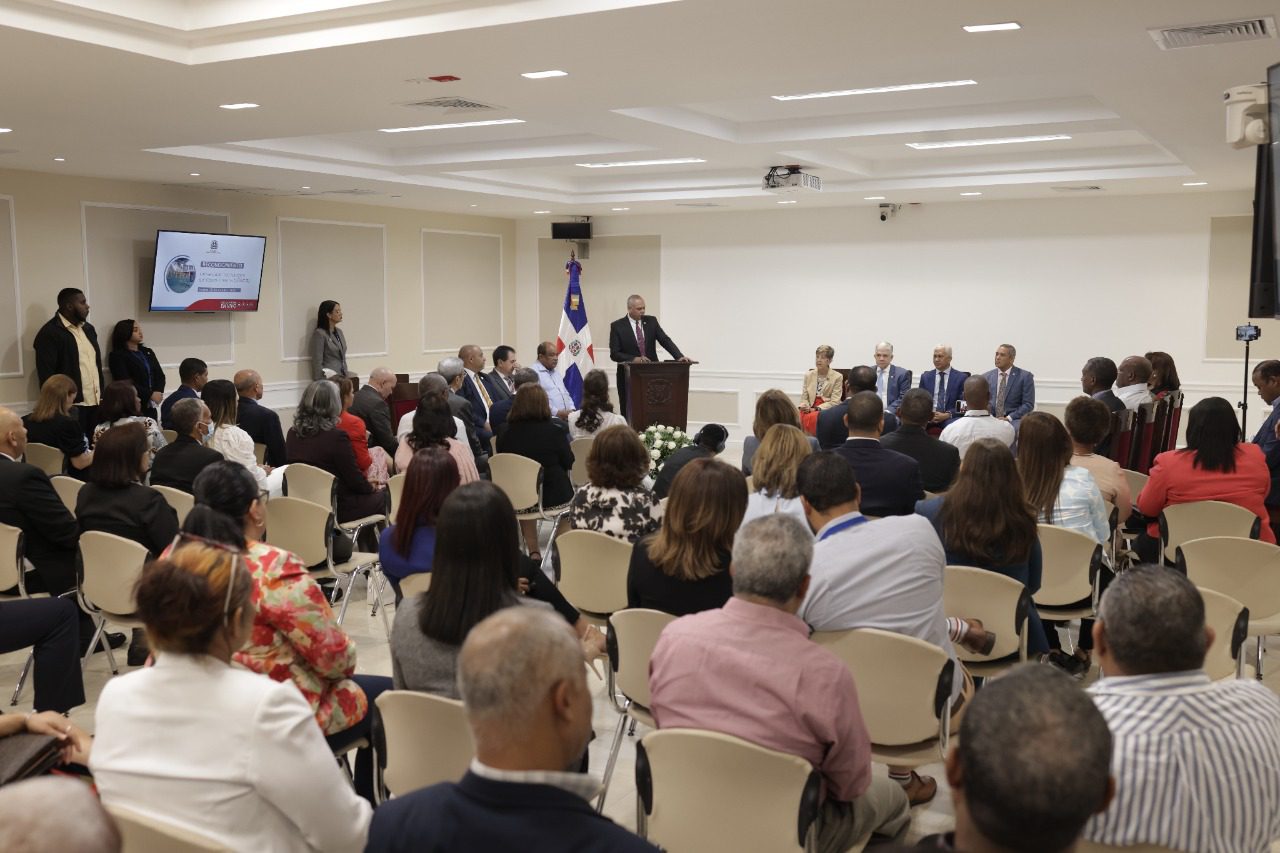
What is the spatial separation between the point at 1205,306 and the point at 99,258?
457 inches

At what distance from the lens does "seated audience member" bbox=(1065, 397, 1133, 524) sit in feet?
17.3

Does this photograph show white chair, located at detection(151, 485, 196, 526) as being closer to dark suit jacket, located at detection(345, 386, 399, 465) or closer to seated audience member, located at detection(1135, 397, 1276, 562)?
dark suit jacket, located at detection(345, 386, 399, 465)

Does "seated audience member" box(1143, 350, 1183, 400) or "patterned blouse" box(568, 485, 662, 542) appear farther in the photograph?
"seated audience member" box(1143, 350, 1183, 400)

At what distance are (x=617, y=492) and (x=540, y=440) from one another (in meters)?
2.44

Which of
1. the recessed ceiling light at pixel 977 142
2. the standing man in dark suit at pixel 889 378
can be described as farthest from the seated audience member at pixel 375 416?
the standing man in dark suit at pixel 889 378

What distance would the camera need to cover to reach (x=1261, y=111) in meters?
5.05

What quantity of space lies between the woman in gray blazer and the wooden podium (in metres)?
3.72

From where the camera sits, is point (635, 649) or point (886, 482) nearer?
point (635, 649)

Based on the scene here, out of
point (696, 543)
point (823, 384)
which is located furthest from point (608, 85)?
point (823, 384)

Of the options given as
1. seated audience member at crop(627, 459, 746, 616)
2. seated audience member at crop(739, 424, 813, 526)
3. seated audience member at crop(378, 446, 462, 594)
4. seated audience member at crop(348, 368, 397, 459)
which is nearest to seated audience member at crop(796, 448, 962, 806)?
seated audience member at crop(627, 459, 746, 616)

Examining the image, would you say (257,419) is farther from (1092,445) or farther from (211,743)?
(211,743)

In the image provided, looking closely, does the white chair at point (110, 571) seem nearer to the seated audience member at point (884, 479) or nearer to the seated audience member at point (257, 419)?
the seated audience member at point (257, 419)

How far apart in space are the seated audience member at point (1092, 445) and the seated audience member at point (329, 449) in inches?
159

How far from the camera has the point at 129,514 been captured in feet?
16.6
